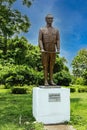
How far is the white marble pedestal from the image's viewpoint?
916 cm

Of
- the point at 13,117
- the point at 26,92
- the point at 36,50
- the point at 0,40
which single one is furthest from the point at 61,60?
the point at 13,117

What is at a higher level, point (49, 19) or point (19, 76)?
point (49, 19)

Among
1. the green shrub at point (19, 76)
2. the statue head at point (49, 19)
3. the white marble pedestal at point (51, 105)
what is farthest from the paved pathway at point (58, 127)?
the green shrub at point (19, 76)

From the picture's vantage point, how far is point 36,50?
37094 mm

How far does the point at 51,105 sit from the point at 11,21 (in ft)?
34.4

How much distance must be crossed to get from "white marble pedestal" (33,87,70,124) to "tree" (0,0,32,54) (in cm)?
980

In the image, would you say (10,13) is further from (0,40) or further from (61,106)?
(61,106)

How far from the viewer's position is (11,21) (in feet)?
61.6

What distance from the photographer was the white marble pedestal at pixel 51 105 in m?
9.16

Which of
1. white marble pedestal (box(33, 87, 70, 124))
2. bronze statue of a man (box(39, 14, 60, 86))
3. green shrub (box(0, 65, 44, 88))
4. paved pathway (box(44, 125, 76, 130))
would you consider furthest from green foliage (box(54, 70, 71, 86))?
paved pathway (box(44, 125, 76, 130))

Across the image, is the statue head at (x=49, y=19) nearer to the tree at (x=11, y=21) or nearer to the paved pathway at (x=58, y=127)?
the paved pathway at (x=58, y=127)

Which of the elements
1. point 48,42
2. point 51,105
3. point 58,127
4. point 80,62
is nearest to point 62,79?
point 80,62

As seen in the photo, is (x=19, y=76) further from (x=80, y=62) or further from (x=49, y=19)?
(x=80, y=62)

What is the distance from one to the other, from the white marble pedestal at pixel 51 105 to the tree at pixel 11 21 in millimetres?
9799
